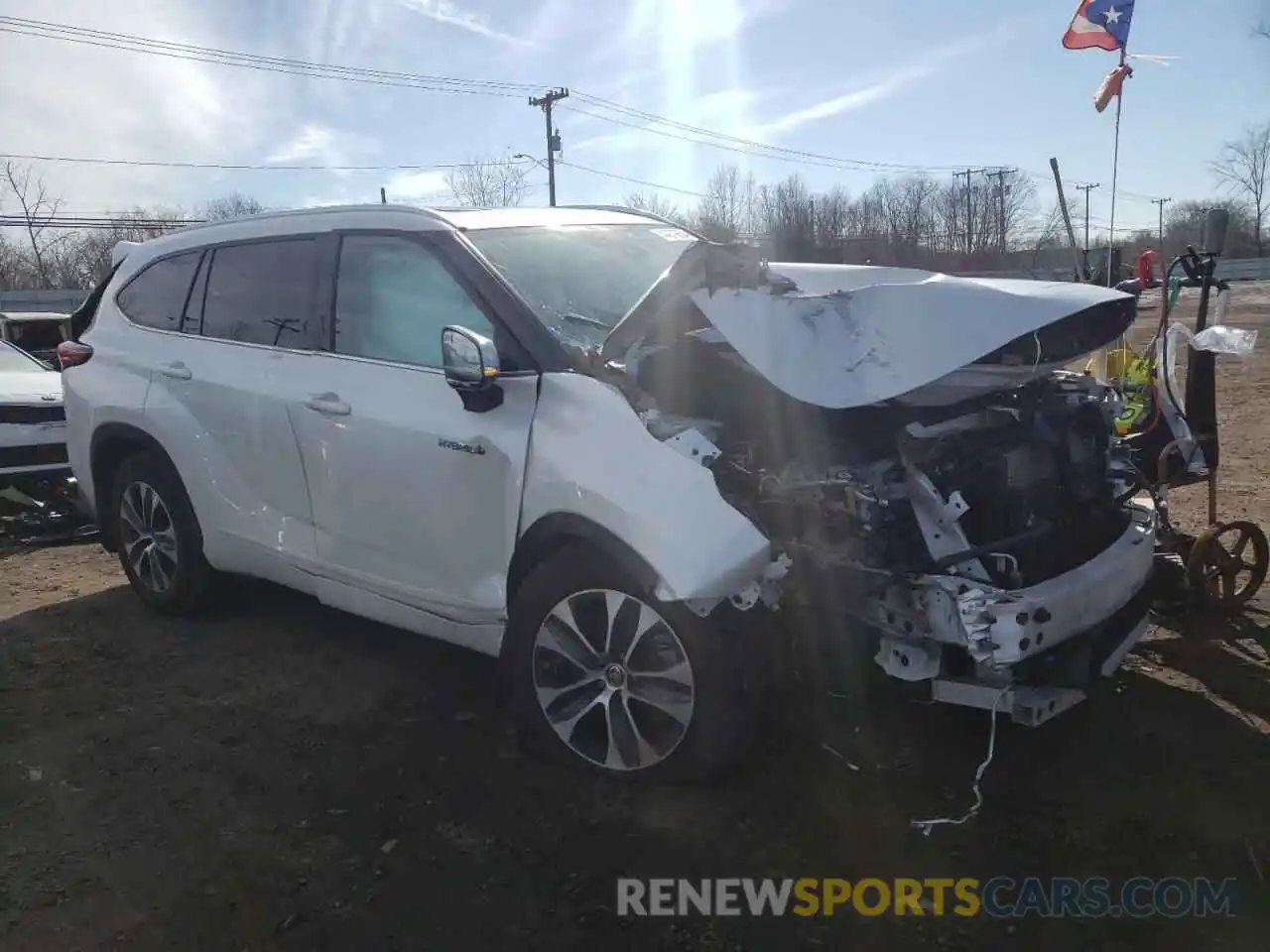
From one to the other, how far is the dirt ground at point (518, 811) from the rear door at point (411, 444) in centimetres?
62

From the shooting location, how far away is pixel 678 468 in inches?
120

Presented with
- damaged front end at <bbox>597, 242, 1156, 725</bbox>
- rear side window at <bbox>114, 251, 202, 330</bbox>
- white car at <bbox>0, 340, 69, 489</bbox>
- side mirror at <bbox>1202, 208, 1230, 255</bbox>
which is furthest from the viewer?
white car at <bbox>0, 340, 69, 489</bbox>

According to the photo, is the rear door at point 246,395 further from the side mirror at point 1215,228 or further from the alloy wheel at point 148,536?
the side mirror at point 1215,228

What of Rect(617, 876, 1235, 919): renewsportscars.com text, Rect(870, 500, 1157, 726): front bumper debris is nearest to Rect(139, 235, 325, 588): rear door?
Rect(617, 876, 1235, 919): renewsportscars.com text

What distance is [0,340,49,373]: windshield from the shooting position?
29.5 feet

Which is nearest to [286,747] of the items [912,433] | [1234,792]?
[912,433]

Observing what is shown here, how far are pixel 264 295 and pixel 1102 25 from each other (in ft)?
19.8

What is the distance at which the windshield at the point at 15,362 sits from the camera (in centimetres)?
898

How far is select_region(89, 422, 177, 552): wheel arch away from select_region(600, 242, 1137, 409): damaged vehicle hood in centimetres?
301

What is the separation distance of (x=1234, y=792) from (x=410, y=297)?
3.31m

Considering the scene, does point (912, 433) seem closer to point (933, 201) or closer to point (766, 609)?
point (766, 609)

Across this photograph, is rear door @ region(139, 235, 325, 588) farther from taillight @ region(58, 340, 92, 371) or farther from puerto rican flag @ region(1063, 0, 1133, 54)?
puerto rican flag @ region(1063, 0, 1133, 54)

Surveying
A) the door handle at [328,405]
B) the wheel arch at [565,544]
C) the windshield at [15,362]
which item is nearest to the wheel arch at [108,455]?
the door handle at [328,405]

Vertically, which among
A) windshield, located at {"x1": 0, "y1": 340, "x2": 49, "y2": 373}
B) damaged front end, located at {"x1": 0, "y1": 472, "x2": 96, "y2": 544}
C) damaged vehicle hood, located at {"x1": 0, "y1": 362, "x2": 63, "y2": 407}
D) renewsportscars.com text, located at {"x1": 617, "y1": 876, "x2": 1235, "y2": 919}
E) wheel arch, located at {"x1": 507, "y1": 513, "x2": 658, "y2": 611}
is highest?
windshield, located at {"x1": 0, "y1": 340, "x2": 49, "y2": 373}
